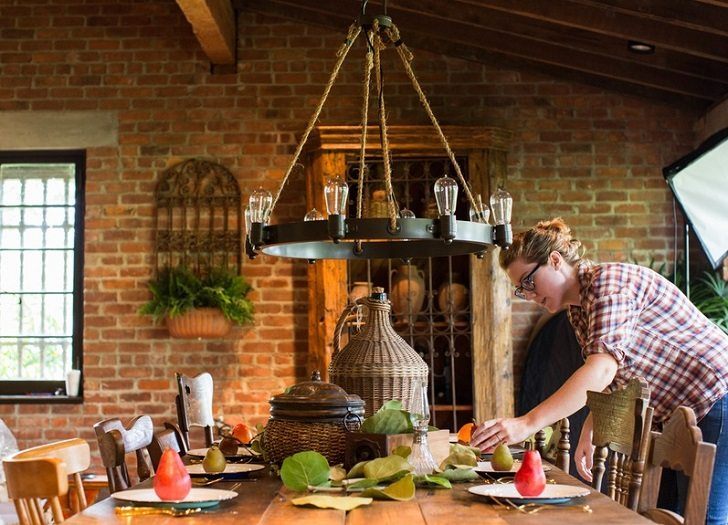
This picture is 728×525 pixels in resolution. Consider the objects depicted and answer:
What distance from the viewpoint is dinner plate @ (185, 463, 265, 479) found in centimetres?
267

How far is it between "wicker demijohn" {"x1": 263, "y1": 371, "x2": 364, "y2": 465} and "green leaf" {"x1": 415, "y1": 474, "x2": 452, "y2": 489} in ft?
0.95

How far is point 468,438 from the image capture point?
340 cm

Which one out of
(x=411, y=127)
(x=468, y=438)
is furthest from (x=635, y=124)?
(x=468, y=438)

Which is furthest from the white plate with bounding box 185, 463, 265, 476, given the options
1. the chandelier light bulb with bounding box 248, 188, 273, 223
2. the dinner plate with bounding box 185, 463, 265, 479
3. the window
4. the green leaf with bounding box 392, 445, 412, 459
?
the window

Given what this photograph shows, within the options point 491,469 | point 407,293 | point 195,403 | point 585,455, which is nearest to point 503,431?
point 491,469

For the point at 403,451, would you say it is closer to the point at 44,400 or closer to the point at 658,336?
the point at 658,336

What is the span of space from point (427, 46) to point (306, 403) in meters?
3.71

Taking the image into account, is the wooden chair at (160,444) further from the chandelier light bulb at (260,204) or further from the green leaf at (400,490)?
the green leaf at (400,490)

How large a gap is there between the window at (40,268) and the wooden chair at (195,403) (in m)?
1.86

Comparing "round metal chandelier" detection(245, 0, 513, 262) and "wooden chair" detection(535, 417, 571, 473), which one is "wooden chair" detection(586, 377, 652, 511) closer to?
"wooden chair" detection(535, 417, 571, 473)

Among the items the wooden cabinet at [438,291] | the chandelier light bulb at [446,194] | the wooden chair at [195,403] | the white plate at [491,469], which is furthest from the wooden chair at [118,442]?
the wooden cabinet at [438,291]

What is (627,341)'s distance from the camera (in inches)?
120

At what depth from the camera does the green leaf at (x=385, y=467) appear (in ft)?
7.61

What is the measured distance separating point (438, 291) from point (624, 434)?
2.96 meters
